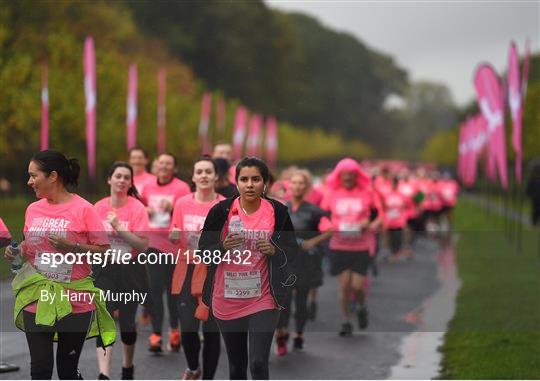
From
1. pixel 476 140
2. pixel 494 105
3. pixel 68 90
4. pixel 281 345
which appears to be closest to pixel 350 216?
pixel 281 345

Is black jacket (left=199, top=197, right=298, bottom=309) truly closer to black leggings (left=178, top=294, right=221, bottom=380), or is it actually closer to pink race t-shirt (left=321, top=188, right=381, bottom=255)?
black leggings (left=178, top=294, right=221, bottom=380)

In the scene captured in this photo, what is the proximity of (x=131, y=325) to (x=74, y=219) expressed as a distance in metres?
1.73

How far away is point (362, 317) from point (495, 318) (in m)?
1.76

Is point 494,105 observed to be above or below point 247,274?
above

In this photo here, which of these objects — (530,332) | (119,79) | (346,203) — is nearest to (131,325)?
(346,203)

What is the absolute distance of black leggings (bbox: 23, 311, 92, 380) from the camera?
5523mm

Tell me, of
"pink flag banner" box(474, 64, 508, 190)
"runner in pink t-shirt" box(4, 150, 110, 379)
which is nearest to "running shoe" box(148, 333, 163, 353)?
"runner in pink t-shirt" box(4, 150, 110, 379)

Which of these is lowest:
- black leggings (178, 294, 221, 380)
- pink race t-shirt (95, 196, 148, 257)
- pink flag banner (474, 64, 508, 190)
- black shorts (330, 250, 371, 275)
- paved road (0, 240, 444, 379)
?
paved road (0, 240, 444, 379)

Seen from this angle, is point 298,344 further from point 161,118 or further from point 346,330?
point 161,118

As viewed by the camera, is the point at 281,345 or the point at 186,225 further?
the point at 281,345

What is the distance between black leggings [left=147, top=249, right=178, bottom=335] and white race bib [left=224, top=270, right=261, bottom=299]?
39.1 inches

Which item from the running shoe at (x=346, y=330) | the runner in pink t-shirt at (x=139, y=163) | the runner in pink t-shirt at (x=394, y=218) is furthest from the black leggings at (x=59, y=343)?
the runner in pink t-shirt at (x=394, y=218)

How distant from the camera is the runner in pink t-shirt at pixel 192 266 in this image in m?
7.01

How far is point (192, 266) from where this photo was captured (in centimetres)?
698
